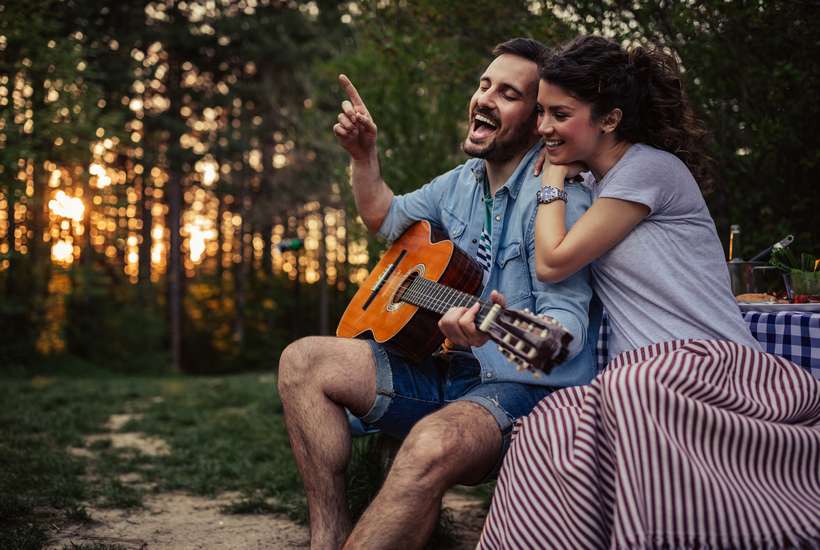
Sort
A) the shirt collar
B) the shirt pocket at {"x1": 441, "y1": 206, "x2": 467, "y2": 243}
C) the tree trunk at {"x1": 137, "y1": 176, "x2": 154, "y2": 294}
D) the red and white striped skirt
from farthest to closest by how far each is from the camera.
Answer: the tree trunk at {"x1": 137, "y1": 176, "x2": 154, "y2": 294} → the shirt pocket at {"x1": 441, "y1": 206, "x2": 467, "y2": 243} → the shirt collar → the red and white striped skirt

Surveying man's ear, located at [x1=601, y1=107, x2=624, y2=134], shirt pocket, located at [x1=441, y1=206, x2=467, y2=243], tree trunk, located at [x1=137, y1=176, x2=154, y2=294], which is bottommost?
shirt pocket, located at [x1=441, y1=206, x2=467, y2=243]

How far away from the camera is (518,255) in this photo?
2.72m

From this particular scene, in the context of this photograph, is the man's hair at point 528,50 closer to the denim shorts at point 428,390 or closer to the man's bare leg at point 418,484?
the denim shorts at point 428,390

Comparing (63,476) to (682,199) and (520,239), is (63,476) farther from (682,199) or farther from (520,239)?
(682,199)

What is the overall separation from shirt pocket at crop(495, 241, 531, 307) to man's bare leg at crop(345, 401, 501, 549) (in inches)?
23.8

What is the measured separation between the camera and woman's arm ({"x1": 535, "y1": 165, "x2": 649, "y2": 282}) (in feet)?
7.54

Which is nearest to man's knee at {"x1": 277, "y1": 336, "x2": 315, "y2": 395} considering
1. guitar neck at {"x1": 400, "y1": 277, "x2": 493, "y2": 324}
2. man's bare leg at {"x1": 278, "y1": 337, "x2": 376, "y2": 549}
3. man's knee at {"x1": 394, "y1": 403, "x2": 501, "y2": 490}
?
man's bare leg at {"x1": 278, "y1": 337, "x2": 376, "y2": 549}

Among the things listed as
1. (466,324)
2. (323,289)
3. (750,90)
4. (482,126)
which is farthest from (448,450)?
(323,289)

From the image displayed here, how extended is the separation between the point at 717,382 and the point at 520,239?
95 centimetres

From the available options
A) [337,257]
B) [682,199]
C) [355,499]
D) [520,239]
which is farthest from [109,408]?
[337,257]

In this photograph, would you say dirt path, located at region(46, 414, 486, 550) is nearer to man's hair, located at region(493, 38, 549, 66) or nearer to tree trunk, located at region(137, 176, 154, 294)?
man's hair, located at region(493, 38, 549, 66)

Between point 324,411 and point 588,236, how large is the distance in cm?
108

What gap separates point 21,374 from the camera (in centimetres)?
1405

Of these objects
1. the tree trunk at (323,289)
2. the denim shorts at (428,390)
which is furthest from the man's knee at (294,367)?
the tree trunk at (323,289)
